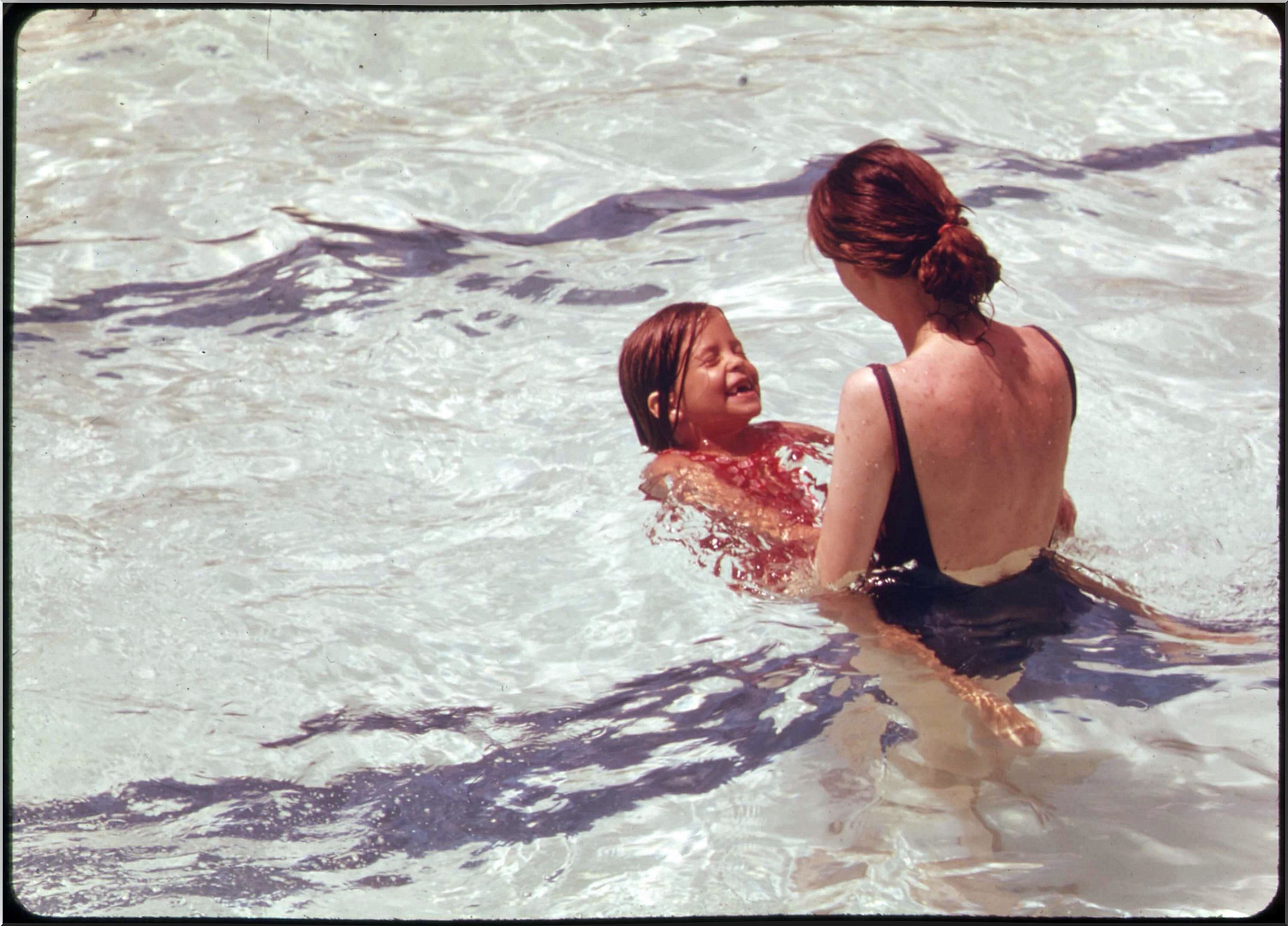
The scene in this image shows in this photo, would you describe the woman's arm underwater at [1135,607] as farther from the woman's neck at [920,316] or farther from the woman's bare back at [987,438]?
the woman's neck at [920,316]

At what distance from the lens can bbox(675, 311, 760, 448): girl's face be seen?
321cm

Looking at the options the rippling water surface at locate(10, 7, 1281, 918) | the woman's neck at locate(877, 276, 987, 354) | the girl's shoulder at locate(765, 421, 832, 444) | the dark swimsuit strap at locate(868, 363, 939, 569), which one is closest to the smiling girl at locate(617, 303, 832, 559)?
the girl's shoulder at locate(765, 421, 832, 444)

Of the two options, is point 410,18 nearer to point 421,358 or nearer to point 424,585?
point 421,358

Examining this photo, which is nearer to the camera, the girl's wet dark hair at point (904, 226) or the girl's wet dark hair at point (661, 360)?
the girl's wet dark hair at point (904, 226)

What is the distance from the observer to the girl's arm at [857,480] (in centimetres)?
239

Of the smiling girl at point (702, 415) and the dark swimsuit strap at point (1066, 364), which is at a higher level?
the dark swimsuit strap at point (1066, 364)

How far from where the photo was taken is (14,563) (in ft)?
11.3

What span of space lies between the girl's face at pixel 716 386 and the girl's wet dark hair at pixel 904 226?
2.58ft

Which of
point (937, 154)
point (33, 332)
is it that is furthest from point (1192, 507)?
point (33, 332)

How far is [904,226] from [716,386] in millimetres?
899

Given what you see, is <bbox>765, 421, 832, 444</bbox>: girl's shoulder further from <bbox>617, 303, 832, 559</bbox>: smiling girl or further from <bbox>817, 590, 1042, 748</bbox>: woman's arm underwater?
<bbox>817, 590, 1042, 748</bbox>: woman's arm underwater

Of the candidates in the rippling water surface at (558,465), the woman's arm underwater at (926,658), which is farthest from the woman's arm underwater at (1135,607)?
the woman's arm underwater at (926,658)

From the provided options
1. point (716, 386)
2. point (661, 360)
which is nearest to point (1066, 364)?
point (716, 386)

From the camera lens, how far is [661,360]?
3.24 meters
